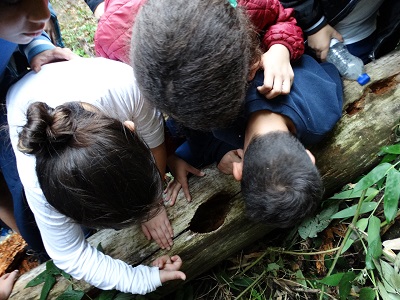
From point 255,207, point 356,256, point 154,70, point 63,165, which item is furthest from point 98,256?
point 356,256

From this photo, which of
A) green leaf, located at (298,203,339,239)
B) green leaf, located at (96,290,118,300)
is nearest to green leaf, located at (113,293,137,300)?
green leaf, located at (96,290,118,300)

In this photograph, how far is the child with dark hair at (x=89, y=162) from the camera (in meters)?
1.35

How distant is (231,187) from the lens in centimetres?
189

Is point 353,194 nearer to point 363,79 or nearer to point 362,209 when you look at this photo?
point 362,209

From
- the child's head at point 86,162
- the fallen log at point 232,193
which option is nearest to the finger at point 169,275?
the fallen log at point 232,193

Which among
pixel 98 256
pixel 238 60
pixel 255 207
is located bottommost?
pixel 98 256

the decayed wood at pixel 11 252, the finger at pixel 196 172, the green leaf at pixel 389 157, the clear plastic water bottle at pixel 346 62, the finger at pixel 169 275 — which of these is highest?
the clear plastic water bottle at pixel 346 62

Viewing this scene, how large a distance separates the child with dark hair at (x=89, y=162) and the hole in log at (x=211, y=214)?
0.56ft

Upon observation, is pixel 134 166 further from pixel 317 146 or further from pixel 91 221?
pixel 317 146

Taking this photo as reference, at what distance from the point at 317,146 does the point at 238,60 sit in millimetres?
700

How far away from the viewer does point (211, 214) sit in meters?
1.99

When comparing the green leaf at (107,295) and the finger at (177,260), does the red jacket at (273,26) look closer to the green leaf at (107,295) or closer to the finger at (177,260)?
the finger at (177,260)

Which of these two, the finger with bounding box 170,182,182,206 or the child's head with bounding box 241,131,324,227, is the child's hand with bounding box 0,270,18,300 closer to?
the finger with bounding box 170,182,182,206

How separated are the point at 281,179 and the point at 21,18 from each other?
107 centimetres
